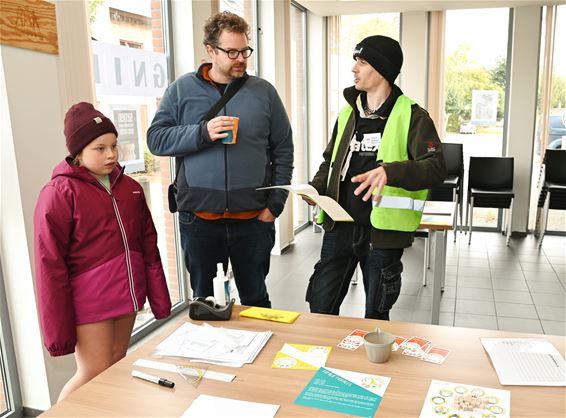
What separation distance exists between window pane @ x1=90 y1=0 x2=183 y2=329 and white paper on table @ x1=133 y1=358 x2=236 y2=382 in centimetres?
196

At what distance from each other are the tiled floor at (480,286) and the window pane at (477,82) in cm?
127

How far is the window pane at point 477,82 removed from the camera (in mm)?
6695

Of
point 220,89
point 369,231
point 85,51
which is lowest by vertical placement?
point 369,231

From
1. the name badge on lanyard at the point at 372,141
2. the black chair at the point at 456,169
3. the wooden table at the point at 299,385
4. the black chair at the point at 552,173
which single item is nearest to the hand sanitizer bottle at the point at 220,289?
the wooden table at the point at 299,385

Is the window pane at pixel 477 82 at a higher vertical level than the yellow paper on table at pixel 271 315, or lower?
higher

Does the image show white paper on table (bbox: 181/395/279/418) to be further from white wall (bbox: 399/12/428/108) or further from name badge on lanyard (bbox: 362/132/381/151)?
white wall (bbox: 399/12/428/108)

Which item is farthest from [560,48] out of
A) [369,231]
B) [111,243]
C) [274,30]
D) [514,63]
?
[111,243]

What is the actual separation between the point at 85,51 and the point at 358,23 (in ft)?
17.7

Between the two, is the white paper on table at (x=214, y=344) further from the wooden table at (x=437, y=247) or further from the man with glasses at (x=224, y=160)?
the wooden table at (x=437, y=247)

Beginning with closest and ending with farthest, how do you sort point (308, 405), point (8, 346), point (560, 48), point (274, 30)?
1. point (308, 405)
2. point (8, 346)
3. point (274, 30)
4. point (560, 48)

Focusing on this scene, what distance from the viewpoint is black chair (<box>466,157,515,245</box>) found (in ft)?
20.6

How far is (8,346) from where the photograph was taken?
237 cm

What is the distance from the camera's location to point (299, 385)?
1283 millimetres

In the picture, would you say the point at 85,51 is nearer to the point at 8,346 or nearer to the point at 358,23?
the point at 8,346
